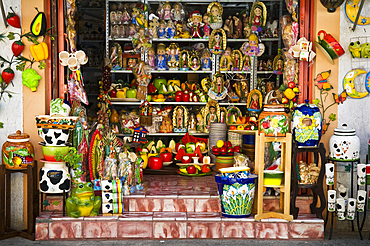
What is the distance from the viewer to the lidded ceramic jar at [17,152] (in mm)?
4184

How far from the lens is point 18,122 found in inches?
177

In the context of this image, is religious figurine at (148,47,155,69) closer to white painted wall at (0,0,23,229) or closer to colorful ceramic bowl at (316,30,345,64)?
white painted wall at (0,0,23,229)

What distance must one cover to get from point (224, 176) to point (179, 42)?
3482mm

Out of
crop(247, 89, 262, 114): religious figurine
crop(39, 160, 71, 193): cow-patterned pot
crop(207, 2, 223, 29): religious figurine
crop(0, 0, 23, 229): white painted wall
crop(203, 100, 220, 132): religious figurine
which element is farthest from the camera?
crop(203, 100, 220, 132): religious figurine

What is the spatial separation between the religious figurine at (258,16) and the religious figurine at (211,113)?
1.39 m

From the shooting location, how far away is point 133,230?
13.9 feet

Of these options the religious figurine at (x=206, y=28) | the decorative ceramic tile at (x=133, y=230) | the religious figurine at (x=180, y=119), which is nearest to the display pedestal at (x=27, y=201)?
the decorative ceramic tile at (x=133, y=230)

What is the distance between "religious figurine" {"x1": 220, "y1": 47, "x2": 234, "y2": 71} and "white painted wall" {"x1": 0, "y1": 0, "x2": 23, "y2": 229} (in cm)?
342

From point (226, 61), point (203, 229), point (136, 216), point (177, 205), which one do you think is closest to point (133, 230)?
point (136, 216)

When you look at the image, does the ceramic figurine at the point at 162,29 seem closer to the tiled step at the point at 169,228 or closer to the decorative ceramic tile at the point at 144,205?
the decorative ceramic tile at the point at 144,205

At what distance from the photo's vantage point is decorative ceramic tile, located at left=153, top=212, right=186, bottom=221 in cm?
426

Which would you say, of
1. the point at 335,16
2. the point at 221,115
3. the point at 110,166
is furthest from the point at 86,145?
the point at 335,16

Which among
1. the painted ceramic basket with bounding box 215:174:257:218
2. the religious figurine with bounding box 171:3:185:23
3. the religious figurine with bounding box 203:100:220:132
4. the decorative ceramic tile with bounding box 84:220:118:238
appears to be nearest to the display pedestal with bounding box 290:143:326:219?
the painted ceramic basket with bounding box 215:174:257:218

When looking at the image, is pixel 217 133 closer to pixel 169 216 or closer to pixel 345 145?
pixel 169 216
